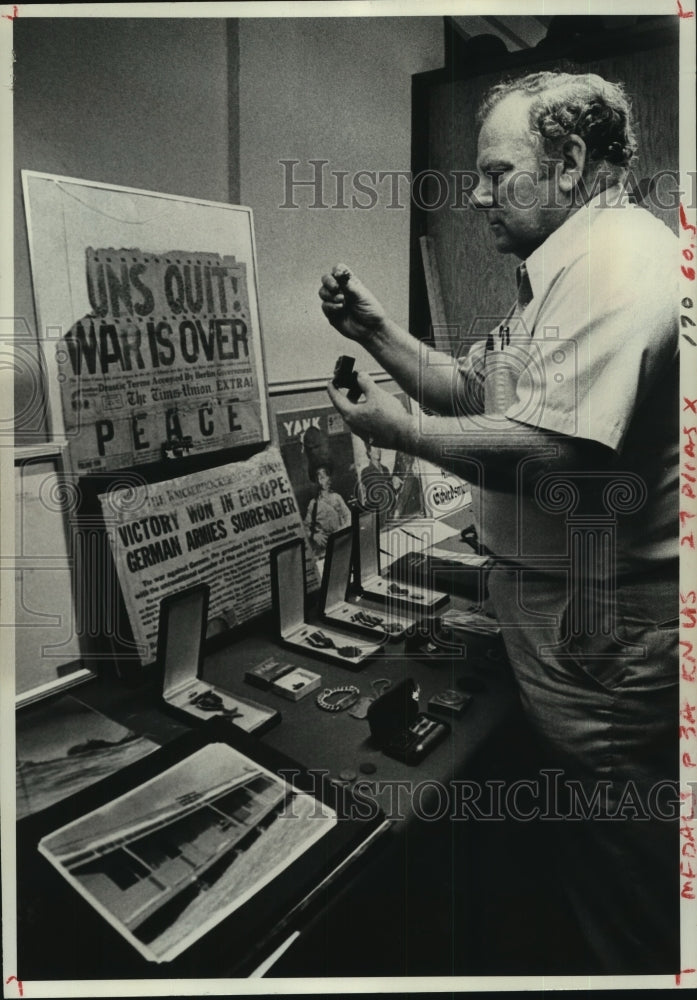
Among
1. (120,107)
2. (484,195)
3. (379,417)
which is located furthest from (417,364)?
(120,107)

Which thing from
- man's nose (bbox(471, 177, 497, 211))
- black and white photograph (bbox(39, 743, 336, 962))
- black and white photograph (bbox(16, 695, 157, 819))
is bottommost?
black and white photograph (bbox(39, 743, 336, 962))

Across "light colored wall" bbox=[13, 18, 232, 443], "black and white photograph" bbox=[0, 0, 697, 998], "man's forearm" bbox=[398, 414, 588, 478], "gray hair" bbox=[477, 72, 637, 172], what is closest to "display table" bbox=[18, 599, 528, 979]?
"black and white photograph" bbox=[0, 0, 697, 998]

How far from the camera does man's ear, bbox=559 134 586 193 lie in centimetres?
130

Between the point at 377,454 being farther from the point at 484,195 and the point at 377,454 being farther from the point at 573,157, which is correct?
the point at 573,157

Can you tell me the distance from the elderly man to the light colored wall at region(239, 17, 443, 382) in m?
0.07

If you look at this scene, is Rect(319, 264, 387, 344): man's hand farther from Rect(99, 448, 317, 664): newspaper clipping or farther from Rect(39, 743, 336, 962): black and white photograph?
Rect(39, 743, 336, 962): black and white photograph

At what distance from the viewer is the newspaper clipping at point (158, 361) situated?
126cm

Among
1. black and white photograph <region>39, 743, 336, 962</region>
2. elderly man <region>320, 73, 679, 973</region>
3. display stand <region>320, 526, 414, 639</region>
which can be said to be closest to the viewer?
black and white photograph <region>39, 743, 336, 962</region>

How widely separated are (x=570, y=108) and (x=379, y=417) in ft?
2.10

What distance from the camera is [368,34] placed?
1.33 metres

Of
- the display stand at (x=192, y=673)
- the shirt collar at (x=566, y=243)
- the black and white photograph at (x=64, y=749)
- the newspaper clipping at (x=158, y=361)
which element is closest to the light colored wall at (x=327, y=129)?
the newspaper clipping at (x=158, y=361)

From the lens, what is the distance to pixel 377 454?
4.55 ft

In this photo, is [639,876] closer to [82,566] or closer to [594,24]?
[82,566]

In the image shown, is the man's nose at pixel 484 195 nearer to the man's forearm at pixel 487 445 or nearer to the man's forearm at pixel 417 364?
the man's forearm at pixel 417 364
